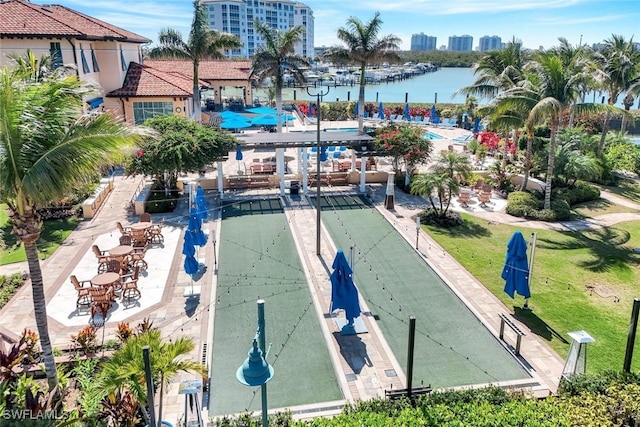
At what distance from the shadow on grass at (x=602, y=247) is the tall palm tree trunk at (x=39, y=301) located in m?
18.0

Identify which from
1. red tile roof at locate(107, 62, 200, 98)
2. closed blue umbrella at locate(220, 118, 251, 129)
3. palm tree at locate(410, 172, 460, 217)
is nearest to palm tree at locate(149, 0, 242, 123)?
closed blue umbrella at locate(220, 118, 251, 129)

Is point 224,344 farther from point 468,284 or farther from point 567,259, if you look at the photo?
point 567,259

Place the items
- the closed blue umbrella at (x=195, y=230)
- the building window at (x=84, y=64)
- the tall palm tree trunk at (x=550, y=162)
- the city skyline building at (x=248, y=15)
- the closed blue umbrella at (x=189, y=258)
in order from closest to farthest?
the closed blue umbrella at (x=189, y=258), the closed blue umbrella at (x=195, y=230), the tall palm tree trunk at (x=550, y=162), the building window at (x=84, y=64), the city skyline building at (x=248, y=15)

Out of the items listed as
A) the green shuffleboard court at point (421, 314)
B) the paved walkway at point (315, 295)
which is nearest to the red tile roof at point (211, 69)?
the paved walkway at point (315, 295)

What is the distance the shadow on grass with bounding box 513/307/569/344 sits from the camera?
45.3ft

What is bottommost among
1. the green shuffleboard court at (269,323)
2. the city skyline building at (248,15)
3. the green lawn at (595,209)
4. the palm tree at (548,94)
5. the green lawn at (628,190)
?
the green shuffleboard court at (269,323)

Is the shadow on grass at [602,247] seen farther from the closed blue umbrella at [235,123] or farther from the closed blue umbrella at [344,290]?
the closed blue umbrella at [235,123]

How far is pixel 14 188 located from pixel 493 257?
54.6 feet

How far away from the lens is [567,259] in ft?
62.0

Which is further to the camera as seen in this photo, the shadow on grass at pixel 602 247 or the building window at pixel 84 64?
the building window at pixel 84 64

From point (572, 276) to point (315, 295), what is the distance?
9.59 metres

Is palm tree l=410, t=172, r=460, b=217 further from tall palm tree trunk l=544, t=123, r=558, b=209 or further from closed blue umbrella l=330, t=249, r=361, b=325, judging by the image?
closed blue umbrella l=330, t=249, r=361, b=325

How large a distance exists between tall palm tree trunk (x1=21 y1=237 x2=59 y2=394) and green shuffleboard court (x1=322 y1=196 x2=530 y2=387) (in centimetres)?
843

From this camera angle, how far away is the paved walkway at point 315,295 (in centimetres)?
1202
